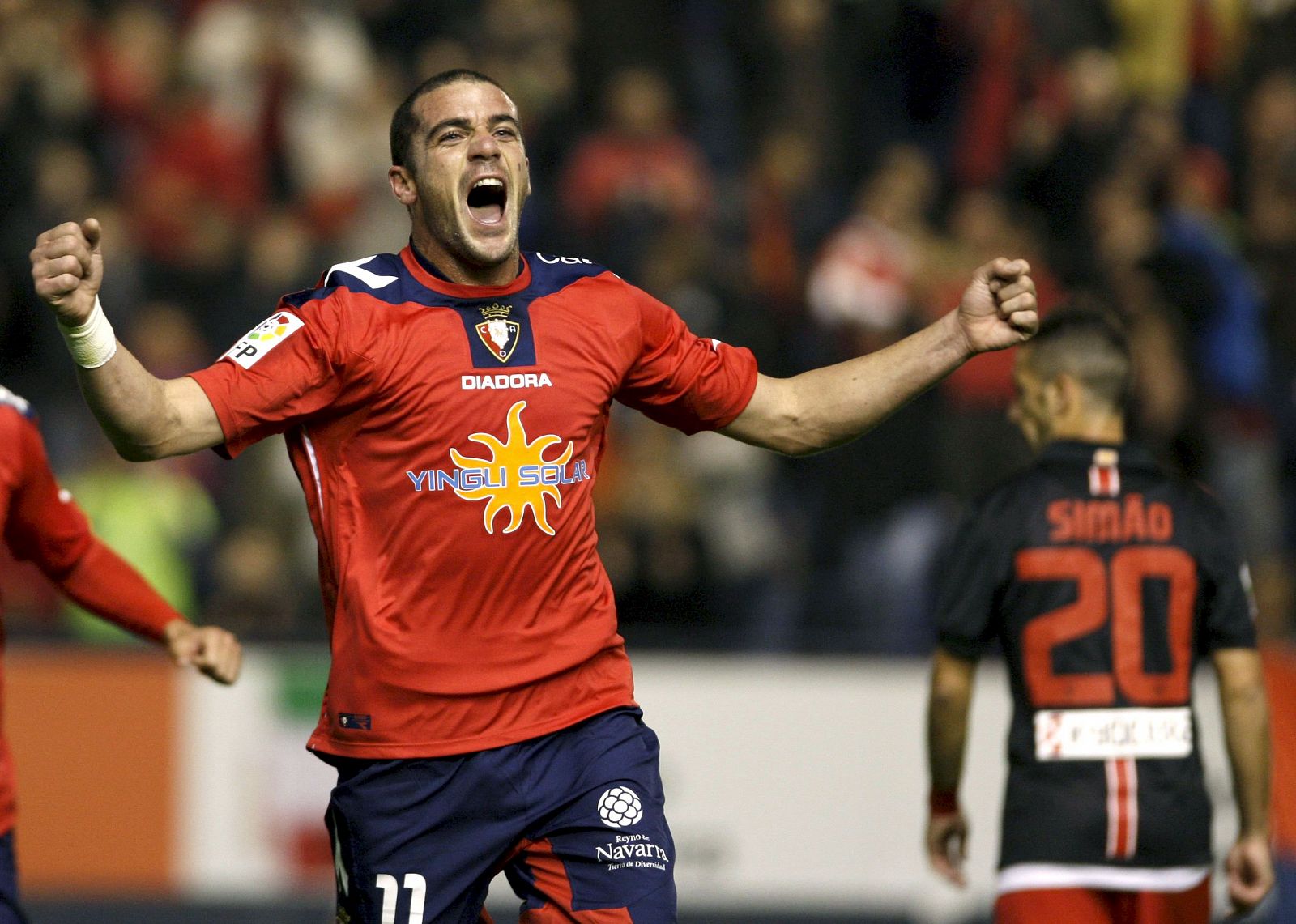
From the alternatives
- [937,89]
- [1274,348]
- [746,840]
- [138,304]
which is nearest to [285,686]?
[746,840]

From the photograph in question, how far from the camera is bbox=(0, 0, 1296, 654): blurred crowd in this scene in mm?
10320

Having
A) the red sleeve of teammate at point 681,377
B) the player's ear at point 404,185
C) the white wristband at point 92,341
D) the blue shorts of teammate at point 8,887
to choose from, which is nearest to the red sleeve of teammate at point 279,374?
the white wristband at point 92,341

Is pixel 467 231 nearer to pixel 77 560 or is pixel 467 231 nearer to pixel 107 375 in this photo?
pixel 107 375

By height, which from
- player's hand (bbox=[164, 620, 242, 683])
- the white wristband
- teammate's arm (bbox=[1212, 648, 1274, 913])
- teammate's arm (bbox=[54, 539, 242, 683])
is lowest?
teammate's arm (bbox=[1212, 648, 1274, 913])

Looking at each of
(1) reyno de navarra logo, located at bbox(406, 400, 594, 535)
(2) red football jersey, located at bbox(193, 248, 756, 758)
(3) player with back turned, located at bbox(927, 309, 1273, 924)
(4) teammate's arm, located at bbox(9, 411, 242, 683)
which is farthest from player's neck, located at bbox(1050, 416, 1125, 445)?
(4) teammate's arm, located at bbox(9, 411, 242, 683)

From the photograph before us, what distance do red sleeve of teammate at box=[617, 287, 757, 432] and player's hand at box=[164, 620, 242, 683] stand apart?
1390 mm

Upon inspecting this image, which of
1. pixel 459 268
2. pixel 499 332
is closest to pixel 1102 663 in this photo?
pixel 499 332

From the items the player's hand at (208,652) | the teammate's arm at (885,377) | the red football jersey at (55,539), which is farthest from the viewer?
the player's hand at (208,652)

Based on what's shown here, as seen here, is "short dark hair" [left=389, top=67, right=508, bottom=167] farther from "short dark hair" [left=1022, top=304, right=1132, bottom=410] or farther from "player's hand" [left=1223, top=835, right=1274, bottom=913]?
"player's hand" [left=1223, top=835, right=1274, bottom=913]

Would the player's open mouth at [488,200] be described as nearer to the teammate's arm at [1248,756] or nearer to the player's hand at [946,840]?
the player's hand at [946,840]

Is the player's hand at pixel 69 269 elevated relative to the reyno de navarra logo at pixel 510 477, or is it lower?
elevated

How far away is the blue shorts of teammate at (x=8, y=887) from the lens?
16.6 feet

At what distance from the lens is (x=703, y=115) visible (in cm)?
1333

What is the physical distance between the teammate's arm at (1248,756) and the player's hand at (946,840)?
2.64 feet
